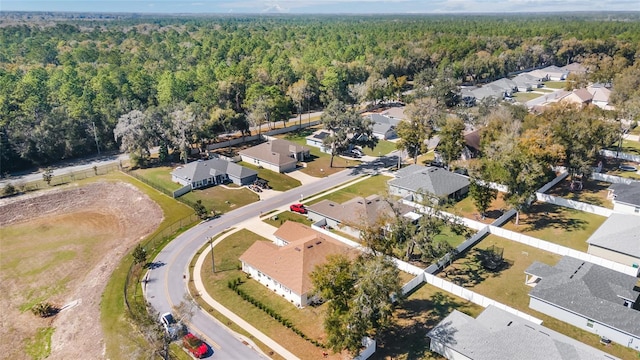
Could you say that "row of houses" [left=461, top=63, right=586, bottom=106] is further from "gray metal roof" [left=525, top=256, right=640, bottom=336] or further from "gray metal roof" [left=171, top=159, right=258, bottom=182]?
"gray metal roof" [left=525, top=256, right=640, bottom=336]

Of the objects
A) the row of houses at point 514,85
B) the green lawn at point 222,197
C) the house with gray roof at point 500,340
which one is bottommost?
the green lawn at point 222,197

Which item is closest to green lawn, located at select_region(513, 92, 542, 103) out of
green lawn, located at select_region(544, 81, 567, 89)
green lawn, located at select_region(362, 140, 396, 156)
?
green lawn, located at select_region(544, 81, 567, 89)

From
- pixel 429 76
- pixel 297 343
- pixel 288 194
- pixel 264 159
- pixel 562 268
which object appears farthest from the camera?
pixel 429 76

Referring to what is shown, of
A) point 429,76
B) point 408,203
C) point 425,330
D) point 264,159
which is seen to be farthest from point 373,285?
point 429,76

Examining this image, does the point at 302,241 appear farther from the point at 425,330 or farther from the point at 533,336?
the point at 533,336

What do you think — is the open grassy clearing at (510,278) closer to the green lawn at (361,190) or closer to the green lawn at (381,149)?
the green lawn at (361,190)

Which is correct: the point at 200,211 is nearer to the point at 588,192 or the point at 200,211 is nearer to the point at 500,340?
the point at 500,340

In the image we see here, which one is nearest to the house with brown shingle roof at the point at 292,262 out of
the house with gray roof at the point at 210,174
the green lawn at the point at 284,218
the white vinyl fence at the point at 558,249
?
the green lawn at the point at 284,218
